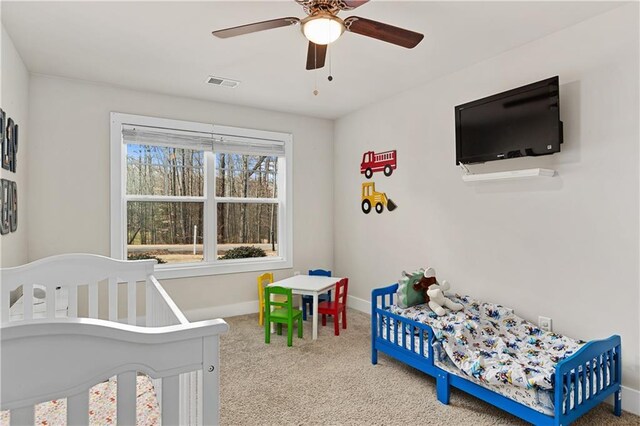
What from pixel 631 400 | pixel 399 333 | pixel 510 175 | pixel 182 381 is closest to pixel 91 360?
pixel 182 381

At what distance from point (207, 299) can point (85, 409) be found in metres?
3.34

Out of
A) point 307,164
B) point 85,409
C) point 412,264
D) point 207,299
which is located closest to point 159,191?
point 207,299

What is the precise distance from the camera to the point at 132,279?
2.31m

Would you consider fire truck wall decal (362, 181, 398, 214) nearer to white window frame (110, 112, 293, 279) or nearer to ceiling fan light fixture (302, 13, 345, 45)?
white window frame (110, 112, 293, 279)

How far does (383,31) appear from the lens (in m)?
2.00

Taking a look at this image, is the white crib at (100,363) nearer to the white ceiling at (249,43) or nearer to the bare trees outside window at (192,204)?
the white ceiling at (249,43)

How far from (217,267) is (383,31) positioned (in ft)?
10.0

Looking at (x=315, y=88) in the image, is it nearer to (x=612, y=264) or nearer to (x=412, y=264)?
(x=412, y=264)

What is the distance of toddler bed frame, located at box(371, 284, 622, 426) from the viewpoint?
191 centimetres

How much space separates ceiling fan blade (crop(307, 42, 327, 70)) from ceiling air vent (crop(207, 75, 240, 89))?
1.35 m

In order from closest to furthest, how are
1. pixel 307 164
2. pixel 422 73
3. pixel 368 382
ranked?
pixel 368 382
pixel 422 73
pixel 307 164

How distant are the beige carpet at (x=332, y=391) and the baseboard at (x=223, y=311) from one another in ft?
2.49

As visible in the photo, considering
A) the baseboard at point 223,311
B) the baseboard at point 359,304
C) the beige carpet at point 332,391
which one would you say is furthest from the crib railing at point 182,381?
the baseboard at point 359,304

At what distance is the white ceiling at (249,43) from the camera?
2.29 meters
